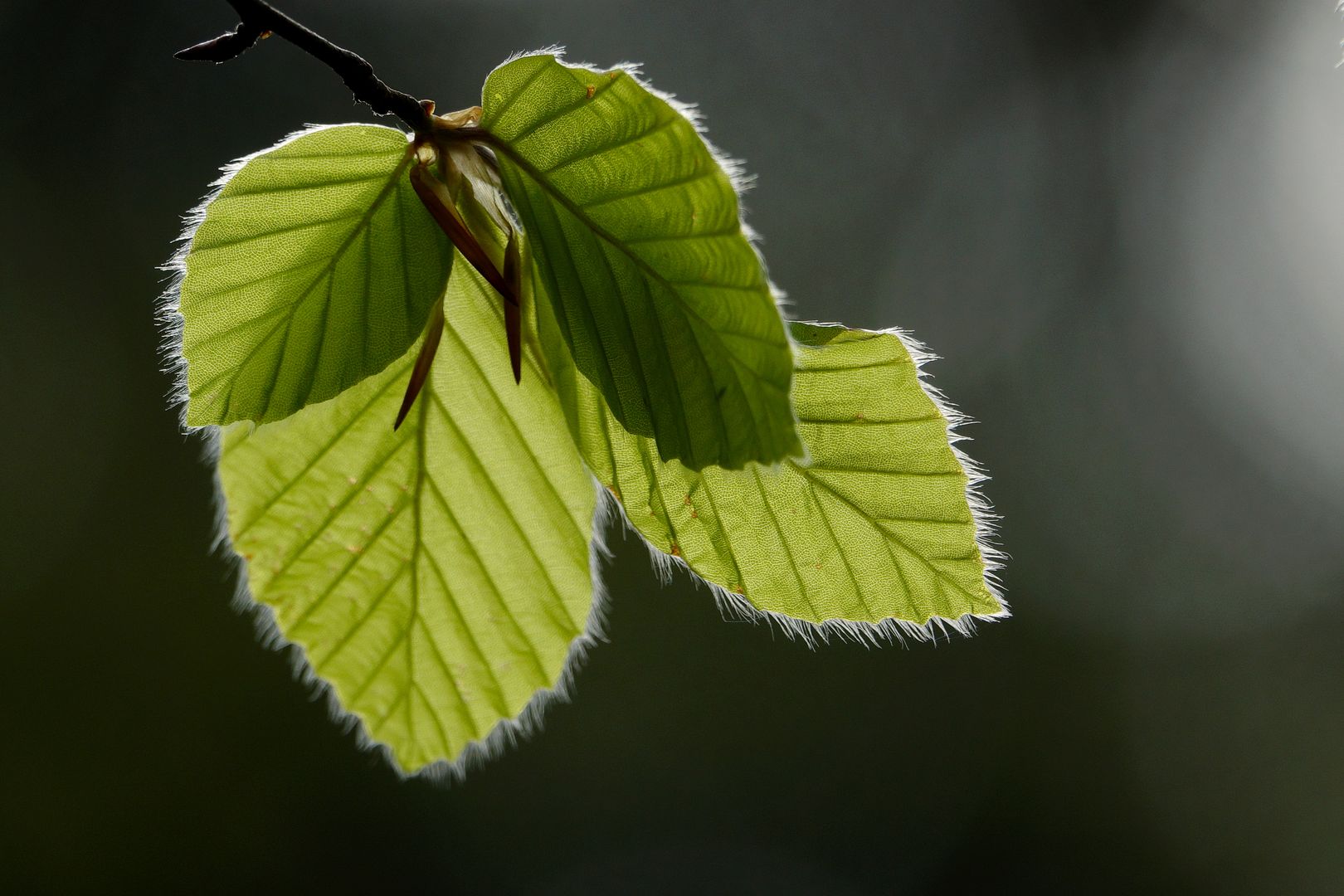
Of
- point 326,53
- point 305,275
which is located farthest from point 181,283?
point 326,53

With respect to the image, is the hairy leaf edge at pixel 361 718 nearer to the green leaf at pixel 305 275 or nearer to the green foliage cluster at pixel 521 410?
the green foliage cluster at pixel 521 410

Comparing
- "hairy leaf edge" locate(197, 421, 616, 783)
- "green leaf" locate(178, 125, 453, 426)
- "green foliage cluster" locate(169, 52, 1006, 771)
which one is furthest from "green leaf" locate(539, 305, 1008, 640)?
"green leaf" locate(178, 125, 453, 426)

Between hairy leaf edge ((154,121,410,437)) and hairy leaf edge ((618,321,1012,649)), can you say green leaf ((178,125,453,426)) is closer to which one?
hairy leaf edge ((154,121,410,437))

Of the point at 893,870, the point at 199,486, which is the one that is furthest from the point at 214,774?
the point at 893,870

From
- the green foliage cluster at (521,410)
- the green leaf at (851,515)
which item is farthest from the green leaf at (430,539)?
the green leaf at (851,515)

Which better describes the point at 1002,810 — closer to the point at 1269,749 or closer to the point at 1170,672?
the point at 1170,672

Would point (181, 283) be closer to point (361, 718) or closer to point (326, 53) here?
point (326, 53)
